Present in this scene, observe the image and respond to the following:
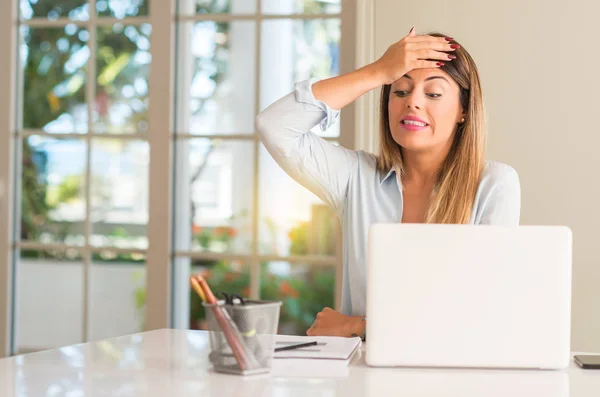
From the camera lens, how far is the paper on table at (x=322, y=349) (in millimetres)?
1438

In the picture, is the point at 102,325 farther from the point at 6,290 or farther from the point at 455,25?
the point at 455,25

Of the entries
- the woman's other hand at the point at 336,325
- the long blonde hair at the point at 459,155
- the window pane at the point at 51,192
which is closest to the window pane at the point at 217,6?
the window pane at the point at 51,192

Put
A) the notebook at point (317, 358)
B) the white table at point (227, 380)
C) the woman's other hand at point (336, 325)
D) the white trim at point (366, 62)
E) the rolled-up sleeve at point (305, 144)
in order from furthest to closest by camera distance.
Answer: the white trim at point (366, 62), the rolled-up sleeve at point (305, 144), the woman's other hand at point (336, 325), the notebook at point (317, 358), the white table at point (227, 380)

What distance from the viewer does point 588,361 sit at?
4.75 feet

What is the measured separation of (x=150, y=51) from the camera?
359cm

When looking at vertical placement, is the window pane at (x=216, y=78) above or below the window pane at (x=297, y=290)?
above

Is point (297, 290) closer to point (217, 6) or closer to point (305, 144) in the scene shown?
point (217, 6)

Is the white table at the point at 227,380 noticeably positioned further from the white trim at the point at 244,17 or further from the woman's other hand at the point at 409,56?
the white trim at the point at 244,17

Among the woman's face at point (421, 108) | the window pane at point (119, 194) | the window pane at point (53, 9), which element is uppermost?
the window pane at point (53, 9)

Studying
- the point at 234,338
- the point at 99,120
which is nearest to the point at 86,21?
the point at 99,120

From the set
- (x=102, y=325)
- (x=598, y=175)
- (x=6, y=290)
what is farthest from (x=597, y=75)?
(x=6, y=290)

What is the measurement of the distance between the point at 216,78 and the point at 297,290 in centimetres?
103

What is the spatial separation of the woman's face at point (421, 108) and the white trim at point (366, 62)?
0.97 meters

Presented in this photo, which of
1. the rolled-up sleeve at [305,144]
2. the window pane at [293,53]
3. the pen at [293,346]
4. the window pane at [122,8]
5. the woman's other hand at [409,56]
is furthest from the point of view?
the window pane at [122,8]
